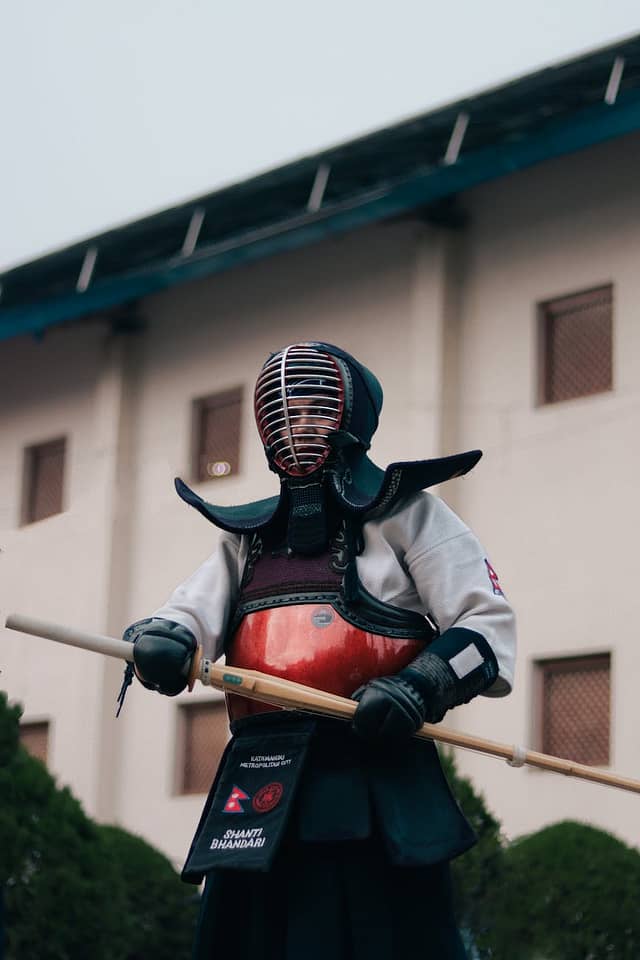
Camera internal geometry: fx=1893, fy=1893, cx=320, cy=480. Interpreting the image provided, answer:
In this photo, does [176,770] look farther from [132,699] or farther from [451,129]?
[451,129]

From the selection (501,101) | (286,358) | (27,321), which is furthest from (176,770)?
(286,358)

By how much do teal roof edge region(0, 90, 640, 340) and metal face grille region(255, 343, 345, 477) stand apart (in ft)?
24.7

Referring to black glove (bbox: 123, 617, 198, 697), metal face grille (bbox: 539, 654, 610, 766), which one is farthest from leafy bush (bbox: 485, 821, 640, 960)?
black glove (bbox: 123, 617, 198, 697)

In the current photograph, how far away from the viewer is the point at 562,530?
1268 cm

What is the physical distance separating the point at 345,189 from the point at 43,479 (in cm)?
400

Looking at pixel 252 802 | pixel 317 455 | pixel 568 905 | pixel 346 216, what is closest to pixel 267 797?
pixel 252 802

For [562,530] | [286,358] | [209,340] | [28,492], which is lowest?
[286,358]

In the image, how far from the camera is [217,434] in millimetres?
15484

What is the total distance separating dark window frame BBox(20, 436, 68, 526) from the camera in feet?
51.9

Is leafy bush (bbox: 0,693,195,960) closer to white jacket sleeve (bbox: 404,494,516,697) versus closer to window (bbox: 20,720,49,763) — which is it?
white jacket sleeve (bbox: 404,494,516,697)

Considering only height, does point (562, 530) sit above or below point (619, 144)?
below

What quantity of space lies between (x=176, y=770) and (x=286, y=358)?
34.5 ft

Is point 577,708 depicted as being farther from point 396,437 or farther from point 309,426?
point 309,426

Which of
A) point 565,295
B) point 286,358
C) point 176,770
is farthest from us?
point 176,770
